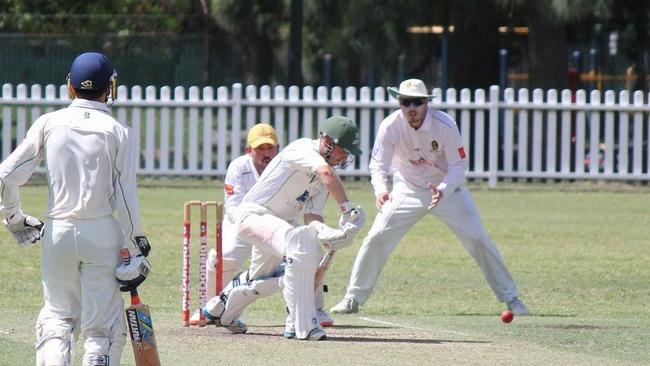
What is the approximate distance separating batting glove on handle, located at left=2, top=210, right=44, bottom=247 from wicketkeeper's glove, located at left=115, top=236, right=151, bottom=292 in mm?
539

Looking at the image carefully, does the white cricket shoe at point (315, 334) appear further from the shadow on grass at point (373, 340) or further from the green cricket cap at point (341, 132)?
the green cricket cap at point (341, 132)

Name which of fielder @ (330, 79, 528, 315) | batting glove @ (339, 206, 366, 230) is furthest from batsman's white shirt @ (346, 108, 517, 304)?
batting glove @ (339, 206, 366, 230)

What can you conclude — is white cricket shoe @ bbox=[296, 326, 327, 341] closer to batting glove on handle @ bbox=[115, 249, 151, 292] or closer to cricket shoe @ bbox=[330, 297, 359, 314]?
cricket shoe @ bbox=[330, 297, 359, 314]

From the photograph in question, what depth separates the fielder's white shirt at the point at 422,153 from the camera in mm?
12023

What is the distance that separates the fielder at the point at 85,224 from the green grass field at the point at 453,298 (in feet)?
5.07

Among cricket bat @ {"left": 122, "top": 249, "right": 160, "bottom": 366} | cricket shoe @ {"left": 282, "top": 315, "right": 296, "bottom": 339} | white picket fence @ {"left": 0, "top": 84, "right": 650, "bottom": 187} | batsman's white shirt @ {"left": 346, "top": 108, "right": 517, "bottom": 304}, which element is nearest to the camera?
cricket bat @ {"left": 122, "top": 249, "right": 160, "bottom": 366}

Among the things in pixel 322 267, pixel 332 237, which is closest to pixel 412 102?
pixel 322 267

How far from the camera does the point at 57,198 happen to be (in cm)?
751

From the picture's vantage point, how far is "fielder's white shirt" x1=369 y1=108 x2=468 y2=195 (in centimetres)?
1202

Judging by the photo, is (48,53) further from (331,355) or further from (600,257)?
(331,355)

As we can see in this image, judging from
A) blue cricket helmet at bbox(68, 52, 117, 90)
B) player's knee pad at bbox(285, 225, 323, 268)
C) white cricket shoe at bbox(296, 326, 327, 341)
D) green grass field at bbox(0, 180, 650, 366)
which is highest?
blue cricket helmet at bbox(68, 52, 117, 90)

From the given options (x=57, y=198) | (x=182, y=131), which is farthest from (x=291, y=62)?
(x=57, y=198)

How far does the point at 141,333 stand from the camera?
7.59 m

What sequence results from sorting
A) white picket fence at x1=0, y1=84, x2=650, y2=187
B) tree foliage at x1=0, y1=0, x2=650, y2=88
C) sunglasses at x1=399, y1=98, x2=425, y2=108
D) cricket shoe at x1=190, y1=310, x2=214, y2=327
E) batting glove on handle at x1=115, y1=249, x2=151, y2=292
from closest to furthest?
batting glove on handle at x1=115, y1=249, x2=151, y2=292 → cricket shoe at x1=190, y1=310, x2=214, y2=327 → sunglasses at x1=399, y1=98, x2=425, y2=108 → white picket fence at x1=0, y1=84, x2=650, y2=187 → tree foliage at x1=0, y1=0, x2=650, y2=88
